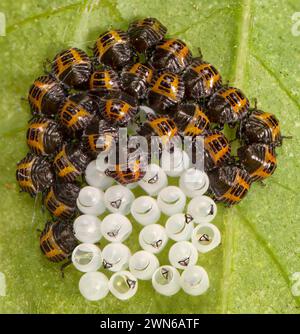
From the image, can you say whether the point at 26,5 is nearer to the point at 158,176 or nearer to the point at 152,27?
the point at 152,27

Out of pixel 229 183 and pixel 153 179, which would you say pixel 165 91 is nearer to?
pixel 153 179

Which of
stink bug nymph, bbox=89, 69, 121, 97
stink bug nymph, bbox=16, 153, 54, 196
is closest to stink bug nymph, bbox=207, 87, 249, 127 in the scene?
stink bug nymph, bbox=89, 69, 121, 97

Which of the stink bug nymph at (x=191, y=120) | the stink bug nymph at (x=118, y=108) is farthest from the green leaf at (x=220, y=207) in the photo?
the stink bug nymph at (x=118, y=108)

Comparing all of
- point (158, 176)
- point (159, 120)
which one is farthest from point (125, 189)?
point (159, 120)

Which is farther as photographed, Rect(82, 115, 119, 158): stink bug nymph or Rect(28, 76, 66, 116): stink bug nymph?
Rect(28, 76, 66, 116): stink bug nymph

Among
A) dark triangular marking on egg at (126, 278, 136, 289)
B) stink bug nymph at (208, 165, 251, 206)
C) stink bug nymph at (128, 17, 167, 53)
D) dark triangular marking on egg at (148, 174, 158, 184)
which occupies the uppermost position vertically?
stink bug nymph at (128, 17, 167, 53)

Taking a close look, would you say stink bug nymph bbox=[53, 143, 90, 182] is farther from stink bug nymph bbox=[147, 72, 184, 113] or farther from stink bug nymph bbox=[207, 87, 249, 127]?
stink bug nymph bbox=[207, 87, 249, 127]

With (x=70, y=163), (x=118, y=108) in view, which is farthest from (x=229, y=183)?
(x=70, y=163)

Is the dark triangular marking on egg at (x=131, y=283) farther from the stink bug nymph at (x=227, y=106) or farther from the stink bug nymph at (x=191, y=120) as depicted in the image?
the stink bug nymph at (x=227, y=106)
